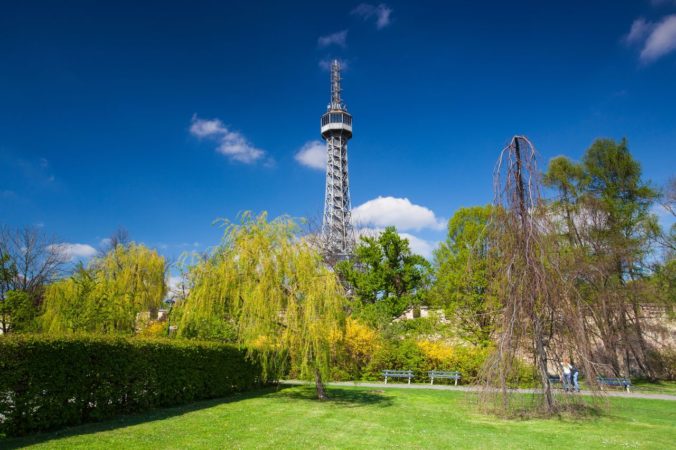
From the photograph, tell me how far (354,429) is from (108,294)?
368 inches

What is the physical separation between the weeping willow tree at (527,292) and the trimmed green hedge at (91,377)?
8.23m

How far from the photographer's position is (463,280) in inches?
799

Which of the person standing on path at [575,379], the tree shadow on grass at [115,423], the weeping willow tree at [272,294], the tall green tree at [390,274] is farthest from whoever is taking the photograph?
the tall green tree at [390,274]

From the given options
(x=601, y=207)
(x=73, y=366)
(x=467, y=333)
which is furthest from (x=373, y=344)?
(x=73, y=366)

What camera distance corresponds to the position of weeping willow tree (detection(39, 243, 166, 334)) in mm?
12953

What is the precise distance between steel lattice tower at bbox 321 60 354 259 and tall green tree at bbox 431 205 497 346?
941 inches

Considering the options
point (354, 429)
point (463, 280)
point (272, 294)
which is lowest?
point (354, 429)

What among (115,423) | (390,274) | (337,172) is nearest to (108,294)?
(115,423)

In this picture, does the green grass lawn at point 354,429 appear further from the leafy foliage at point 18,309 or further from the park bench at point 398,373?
the park bench at point 398,373

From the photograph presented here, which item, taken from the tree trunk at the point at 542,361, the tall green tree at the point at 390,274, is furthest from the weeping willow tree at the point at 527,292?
the tall green tree at the point at 390,274

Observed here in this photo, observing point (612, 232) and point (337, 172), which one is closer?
point (612, 232)

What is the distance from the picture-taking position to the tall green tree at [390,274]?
30.0 meters

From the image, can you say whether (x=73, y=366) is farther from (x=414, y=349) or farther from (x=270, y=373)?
(x=414, y=349)

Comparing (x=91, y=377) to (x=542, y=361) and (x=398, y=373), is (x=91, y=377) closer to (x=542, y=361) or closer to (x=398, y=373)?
(x=542, y=361)
